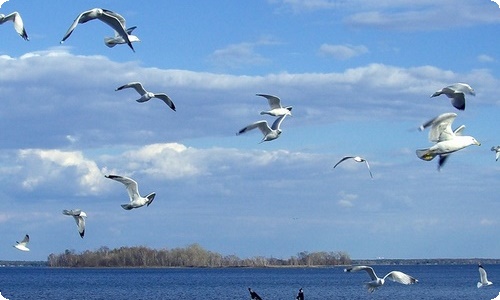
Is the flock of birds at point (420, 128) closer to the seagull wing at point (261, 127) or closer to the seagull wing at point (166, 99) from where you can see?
the seagull wing at point (166, 99)

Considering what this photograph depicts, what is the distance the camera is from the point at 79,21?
55.9 ft

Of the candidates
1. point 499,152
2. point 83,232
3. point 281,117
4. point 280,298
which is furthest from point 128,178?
point 280,298

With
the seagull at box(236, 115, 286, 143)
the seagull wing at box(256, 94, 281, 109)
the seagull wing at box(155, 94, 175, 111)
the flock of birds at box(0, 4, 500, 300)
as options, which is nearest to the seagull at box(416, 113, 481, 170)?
the flock of birds at box(0, 4, 500, 300)

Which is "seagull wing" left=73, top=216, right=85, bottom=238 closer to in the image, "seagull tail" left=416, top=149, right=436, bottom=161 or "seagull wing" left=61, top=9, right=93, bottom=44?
"seagull wing" left=61, top=9, right=93, bottom=44

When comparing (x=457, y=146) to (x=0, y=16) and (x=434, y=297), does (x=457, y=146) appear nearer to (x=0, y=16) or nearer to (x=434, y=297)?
(x=0, y=16)

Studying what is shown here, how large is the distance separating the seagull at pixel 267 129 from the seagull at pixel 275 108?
0.23 metres

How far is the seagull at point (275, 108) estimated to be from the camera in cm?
2247

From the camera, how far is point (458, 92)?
716 inches

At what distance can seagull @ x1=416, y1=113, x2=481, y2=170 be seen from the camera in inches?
680

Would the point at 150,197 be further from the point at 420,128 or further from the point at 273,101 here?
the point at 420,128

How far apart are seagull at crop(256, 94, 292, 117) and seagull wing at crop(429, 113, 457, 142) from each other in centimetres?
546

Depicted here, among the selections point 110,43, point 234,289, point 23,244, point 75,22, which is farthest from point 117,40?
point 234,289

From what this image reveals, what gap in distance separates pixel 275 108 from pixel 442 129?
5.99 metres

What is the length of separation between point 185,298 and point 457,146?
4499 centimetres
